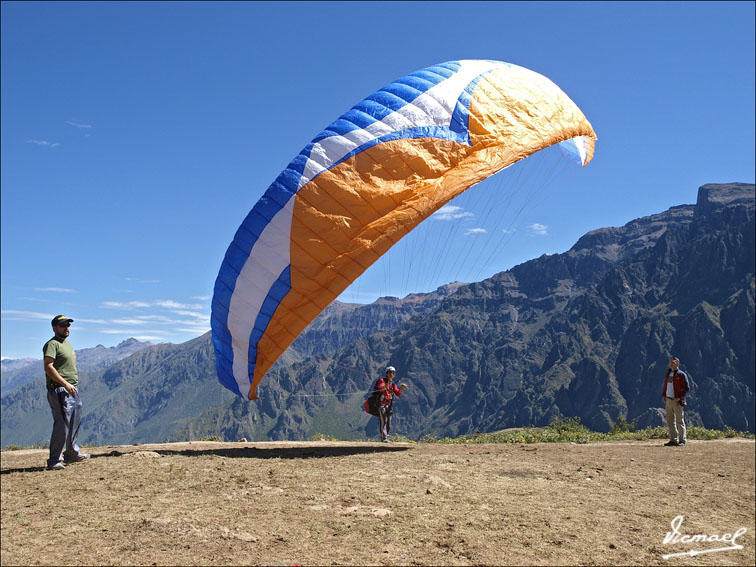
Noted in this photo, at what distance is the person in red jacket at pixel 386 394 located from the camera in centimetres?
1184

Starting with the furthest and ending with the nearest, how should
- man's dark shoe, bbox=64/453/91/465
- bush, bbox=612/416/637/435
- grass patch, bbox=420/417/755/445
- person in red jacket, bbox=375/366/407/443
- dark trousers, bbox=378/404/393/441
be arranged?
bush, bbox=612/416/637/435 < grass patch, bbox=420/417/755/445 < dark trousers, bbox=378/404/393/441 < person in red jacket, bbox=375/366/407/443 < man's dark shoe, bbox=64/453/91/465

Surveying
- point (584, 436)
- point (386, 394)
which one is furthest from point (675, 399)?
point (386, 394)

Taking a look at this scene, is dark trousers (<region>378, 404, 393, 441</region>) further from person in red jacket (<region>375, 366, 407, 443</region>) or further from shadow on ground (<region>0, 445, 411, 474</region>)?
shadow on ground (<region>0, 445, 411, 474</region>)

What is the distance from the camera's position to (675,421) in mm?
12273

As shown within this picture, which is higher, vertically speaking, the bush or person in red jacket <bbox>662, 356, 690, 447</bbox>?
person in red jacket <bbox>662, 356, 690, 447</bbox>

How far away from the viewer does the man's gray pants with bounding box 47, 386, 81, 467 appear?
27.0 feet

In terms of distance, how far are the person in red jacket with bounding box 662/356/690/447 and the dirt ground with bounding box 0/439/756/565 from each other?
191 cm

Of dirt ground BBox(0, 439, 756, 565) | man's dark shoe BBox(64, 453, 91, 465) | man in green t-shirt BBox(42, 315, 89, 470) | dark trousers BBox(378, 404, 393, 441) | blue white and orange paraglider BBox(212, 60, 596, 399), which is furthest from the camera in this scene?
dark trousers BBox(378, 404, 393, 441)

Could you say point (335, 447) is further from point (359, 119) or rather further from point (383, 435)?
point (359, 119)

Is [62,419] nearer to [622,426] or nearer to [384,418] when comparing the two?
[384,418]

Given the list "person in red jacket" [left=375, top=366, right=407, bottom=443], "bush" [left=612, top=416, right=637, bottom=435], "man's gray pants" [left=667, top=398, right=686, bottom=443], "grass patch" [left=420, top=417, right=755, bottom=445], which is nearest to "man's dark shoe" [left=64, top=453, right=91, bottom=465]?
"person in red jacket" [left=375, top=366, right=407, bottom=443]

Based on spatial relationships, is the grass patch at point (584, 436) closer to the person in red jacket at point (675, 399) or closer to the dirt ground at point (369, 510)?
the person in red jacket at point (675, 399)

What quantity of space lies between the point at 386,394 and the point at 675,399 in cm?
635

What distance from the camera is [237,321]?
9984 mm
